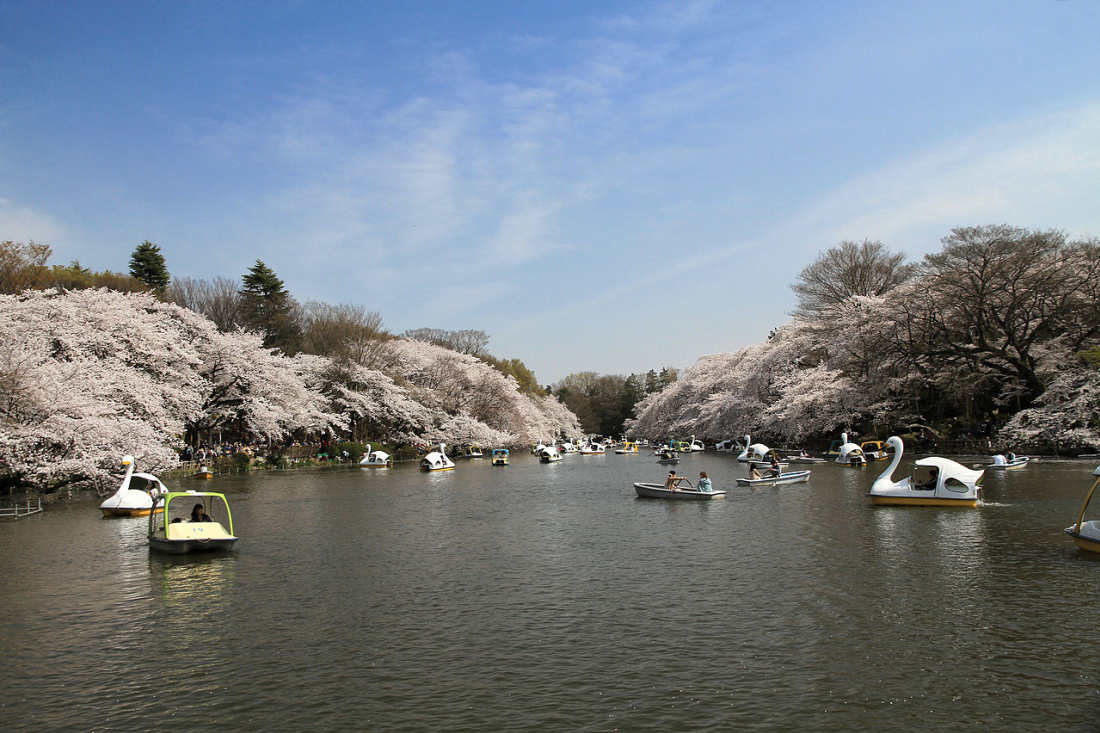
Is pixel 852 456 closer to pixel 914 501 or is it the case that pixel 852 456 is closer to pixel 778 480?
pixel 778 480

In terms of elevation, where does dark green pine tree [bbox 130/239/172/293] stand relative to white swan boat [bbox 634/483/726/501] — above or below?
above

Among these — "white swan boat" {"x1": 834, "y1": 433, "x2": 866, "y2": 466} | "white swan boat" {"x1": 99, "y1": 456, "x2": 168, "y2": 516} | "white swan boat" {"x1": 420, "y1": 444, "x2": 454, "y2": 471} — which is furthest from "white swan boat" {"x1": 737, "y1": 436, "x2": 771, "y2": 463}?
"white swan boat" {"x1": 99, "y1": 456, "x2": 168, "y2": 516}

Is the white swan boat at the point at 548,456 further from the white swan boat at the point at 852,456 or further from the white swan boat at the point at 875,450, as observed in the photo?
the white swan boat at the point at 875,450

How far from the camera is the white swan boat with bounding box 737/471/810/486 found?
3716 cm

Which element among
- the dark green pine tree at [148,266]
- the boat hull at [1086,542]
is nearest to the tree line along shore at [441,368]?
the dark green pine tree at [148,266]

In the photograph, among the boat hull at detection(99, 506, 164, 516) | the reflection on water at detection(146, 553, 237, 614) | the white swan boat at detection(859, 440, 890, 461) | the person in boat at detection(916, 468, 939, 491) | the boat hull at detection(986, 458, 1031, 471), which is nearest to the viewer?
the reflection on water at detection(146, 553, 237, 614)

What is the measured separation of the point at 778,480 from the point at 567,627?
26.8 m

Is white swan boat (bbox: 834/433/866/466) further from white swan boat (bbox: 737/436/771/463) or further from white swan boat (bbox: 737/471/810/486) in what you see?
white swan boat (bbox: 737/471/810/486)

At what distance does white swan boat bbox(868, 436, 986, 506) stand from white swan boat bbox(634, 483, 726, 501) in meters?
6.56

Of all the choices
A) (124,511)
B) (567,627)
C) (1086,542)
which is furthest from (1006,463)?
(124,511)

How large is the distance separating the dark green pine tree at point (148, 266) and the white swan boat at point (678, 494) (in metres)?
59.9

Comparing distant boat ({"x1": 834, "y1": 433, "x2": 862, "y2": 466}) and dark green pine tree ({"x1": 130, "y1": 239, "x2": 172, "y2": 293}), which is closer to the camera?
distant boat ({"x1": 834, "y1": 433, "x2": 862, "y2": 466})

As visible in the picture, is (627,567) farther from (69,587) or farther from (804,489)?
(804,489)

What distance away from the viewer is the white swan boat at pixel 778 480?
37.2 metres
